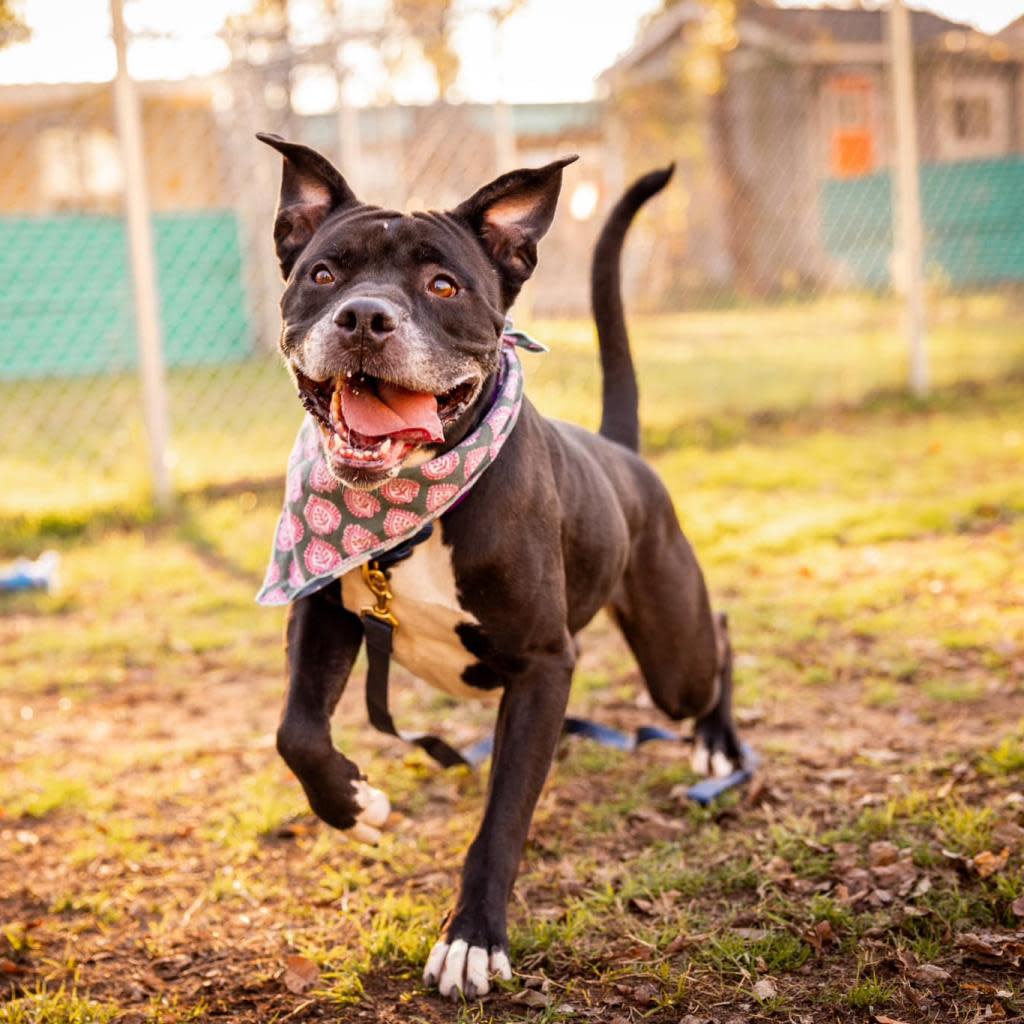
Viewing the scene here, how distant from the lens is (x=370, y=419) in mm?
2619

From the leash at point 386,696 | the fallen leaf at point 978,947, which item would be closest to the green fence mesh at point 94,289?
the leash at point 386,696

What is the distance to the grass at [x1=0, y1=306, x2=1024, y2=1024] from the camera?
261 cm

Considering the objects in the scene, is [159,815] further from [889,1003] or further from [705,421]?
[705,421]

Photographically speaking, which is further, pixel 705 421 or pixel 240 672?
pixel 705 421

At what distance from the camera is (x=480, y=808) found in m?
3.54

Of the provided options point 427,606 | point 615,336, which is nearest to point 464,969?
point 427,606

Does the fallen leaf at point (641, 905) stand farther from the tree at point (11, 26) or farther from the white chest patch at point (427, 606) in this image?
the tree at point (11, 26)

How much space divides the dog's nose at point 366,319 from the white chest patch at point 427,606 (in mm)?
475

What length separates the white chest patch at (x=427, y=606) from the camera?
2.79 meters

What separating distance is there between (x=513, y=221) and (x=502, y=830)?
52.7 inches

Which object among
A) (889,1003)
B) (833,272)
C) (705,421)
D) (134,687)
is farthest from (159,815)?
(833,272)

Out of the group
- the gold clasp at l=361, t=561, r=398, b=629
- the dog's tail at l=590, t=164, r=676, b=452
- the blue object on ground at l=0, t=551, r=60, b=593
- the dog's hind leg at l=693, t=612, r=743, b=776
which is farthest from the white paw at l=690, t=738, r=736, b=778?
the blue object on ground at l=0, t=551, r=60, b=593

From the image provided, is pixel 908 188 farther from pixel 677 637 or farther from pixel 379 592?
pixel 379 592

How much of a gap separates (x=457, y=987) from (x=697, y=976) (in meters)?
0.47
